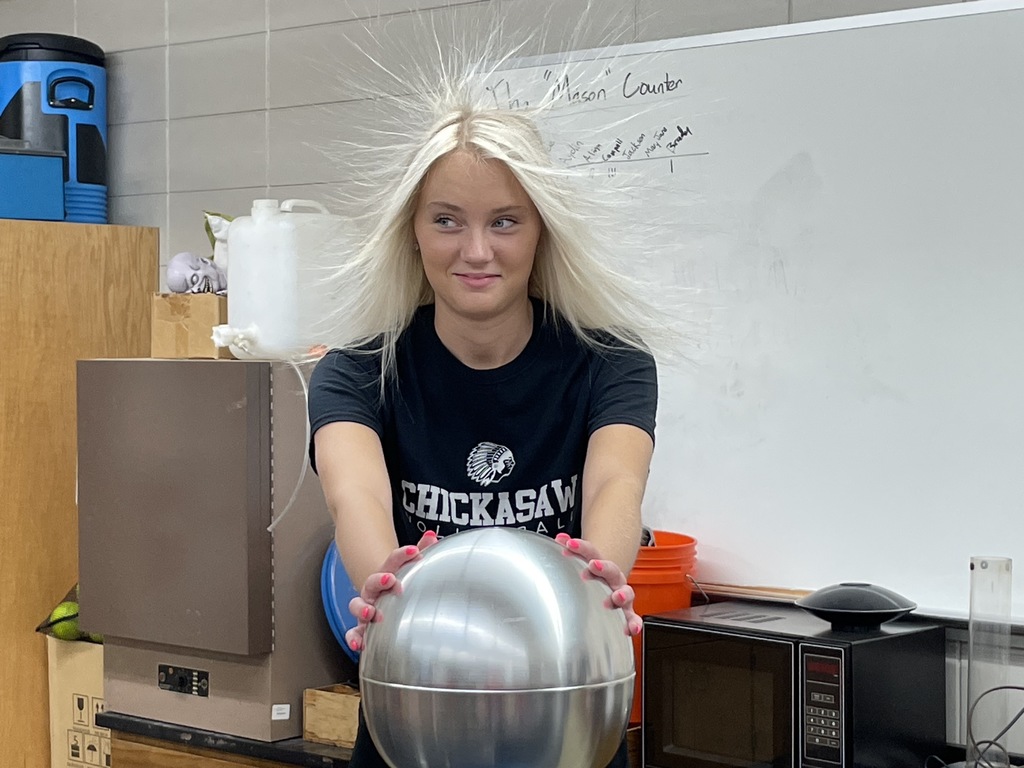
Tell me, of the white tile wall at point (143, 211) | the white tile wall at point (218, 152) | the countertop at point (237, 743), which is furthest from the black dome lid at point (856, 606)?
the white tile wall at point (143, 211)

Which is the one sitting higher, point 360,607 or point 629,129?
point 629,129

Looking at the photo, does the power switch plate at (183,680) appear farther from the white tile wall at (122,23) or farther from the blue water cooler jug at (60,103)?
the white tile wall at (122,23)

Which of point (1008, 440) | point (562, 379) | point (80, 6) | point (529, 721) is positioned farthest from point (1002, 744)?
point (80, 6)

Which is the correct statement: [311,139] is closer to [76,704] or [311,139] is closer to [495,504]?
[76,704]

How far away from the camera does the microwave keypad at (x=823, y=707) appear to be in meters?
1.97

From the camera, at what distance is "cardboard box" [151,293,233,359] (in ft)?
8.48

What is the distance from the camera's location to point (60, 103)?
3418mm

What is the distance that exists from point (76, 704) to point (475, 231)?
2075 mm

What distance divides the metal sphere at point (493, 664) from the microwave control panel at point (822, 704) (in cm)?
107

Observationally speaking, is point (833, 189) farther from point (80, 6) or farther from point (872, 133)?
point (80, 6)

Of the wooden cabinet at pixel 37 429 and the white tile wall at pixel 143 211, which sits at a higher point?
the white tile wall at pixel 143 211

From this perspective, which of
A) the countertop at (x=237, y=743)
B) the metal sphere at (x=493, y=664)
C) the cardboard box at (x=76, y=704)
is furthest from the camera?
the cardboard box at (x=76, y=704)

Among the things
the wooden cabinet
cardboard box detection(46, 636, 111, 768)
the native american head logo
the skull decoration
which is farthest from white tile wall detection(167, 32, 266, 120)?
the native american head logo

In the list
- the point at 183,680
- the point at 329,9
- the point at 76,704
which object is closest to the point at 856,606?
the point at 183,680
